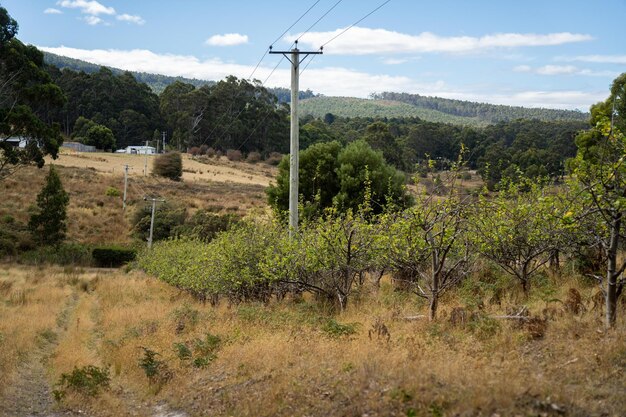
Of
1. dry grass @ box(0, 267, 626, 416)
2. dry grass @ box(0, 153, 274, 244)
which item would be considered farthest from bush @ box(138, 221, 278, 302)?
dry grass @ box(0, 153, 274, 244)

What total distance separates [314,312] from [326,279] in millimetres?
1199

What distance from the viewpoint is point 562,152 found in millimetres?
56125

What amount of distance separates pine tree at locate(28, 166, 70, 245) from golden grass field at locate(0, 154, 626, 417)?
28.6 m

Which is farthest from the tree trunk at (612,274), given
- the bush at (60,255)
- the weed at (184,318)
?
the bush at (60,255)

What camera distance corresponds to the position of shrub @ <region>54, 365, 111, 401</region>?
1082 centimetres

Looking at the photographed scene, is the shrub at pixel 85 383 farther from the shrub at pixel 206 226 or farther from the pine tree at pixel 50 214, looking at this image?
the pine tree at pixel 50 214

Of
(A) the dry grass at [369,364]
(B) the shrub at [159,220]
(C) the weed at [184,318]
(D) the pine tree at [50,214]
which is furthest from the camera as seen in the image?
(B) the shrub at [159,220]

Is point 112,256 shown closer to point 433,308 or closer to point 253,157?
point 433,308

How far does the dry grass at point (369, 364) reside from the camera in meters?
7.12

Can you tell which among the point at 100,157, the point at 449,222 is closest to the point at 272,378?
the point at 449,222

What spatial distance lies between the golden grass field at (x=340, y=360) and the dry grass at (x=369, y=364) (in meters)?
0.02

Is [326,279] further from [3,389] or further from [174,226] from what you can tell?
[174,226]

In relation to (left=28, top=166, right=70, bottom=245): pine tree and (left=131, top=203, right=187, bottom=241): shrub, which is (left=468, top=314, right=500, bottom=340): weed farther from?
(left=131, top=203, right=187, bottom=241): shrub

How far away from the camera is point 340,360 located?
9227mm
